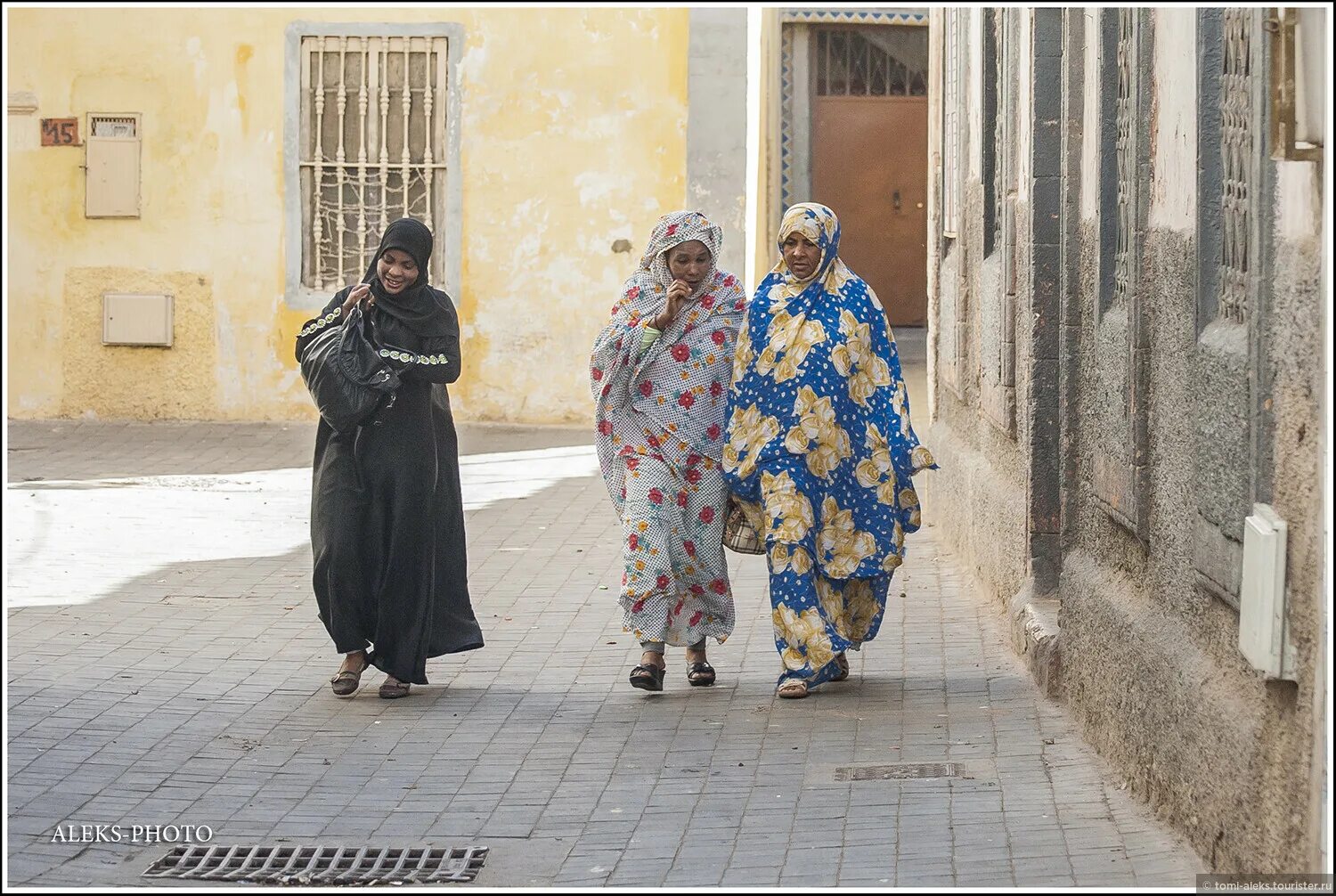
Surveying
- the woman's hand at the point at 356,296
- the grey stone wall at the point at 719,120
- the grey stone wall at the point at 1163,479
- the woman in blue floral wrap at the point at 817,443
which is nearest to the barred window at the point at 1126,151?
the grey stone wall at the point at 1163,479

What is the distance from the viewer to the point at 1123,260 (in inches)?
258

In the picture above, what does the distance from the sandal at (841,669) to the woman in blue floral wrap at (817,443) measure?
12cm

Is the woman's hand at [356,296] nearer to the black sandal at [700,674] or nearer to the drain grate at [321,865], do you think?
the black sandal at [700,674]

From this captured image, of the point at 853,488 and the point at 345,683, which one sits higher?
the point at 853,488

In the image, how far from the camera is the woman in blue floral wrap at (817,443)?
7.21 metres

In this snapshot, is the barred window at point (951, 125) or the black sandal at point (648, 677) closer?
the black sandal at point (648, 677)

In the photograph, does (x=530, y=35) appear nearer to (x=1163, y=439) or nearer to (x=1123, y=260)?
(x=1123, y=260)

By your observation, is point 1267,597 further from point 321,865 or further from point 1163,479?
point 321,865

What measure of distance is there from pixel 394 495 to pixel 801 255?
1.70m

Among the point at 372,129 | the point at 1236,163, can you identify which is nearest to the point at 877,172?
the point at 372,129

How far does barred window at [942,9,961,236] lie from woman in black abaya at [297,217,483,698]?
15.9ft

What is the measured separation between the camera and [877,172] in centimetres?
2228

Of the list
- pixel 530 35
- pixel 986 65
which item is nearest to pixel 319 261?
pixel 530 35

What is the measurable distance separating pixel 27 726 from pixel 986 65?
229 inches
